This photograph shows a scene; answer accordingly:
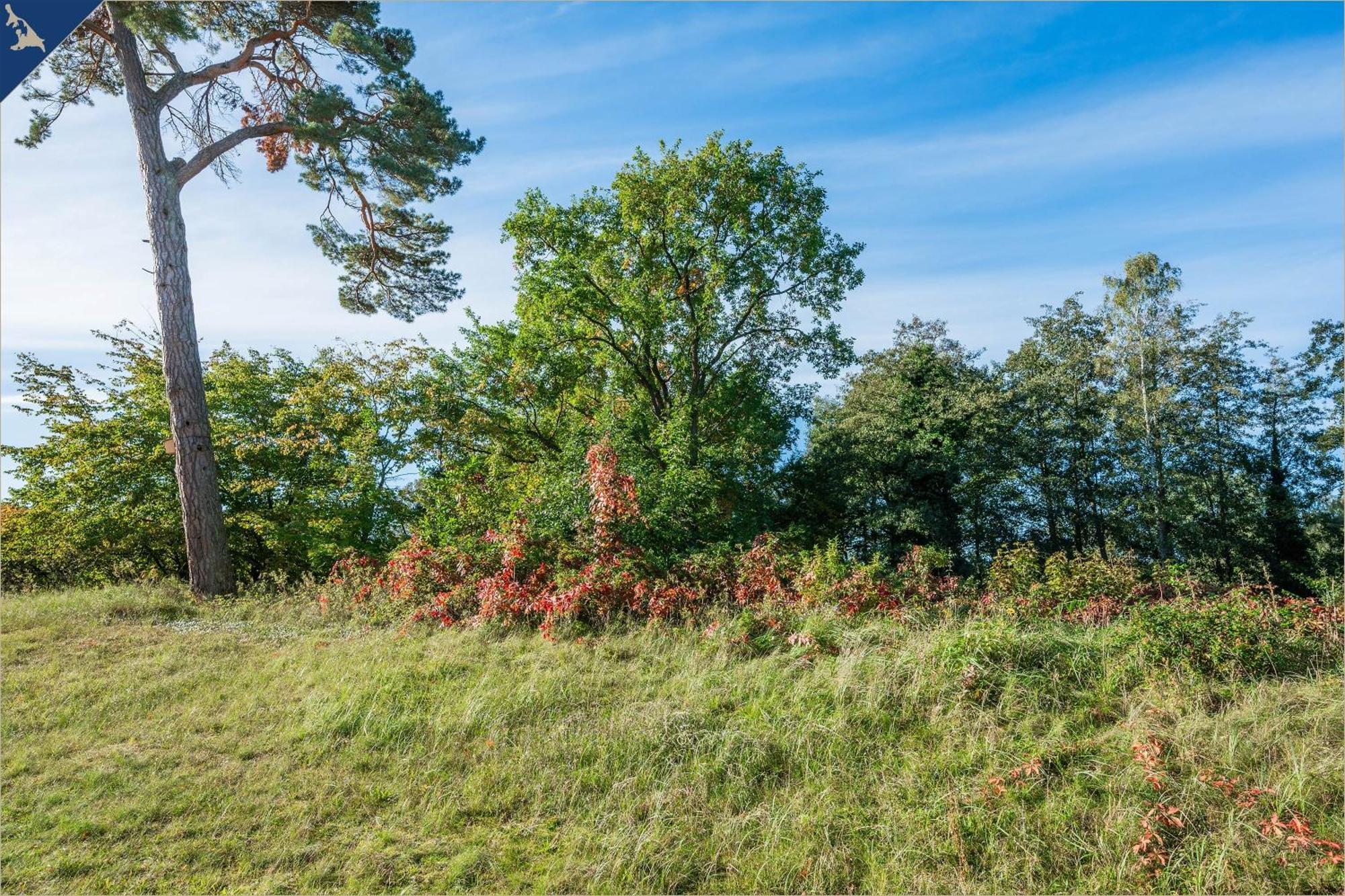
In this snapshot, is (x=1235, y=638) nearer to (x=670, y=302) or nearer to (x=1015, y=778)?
(x=1015, y=778)

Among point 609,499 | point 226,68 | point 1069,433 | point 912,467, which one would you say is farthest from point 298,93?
point 1069,433

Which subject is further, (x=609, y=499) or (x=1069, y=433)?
(x=1069, y=433)

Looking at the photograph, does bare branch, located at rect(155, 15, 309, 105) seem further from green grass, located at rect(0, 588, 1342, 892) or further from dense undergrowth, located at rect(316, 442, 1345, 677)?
green grass, located at rect(0, 588, 1342, 892)

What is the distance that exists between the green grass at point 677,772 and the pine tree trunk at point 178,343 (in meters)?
4.78

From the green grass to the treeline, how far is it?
3552mm

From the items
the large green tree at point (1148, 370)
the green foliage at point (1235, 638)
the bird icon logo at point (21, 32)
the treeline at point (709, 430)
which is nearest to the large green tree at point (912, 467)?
the treeline at point (709, 430)

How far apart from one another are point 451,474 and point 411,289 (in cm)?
494

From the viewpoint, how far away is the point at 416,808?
4230 millimetres

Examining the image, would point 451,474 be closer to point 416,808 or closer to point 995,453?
point 416,808

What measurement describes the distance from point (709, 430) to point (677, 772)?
13931mm

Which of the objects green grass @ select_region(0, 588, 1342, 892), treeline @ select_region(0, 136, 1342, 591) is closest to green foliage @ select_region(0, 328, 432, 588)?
treeline @ select_region(0, 136, 1342, 591)

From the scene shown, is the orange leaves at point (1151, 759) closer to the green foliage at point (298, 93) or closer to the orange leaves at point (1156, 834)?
the orange leaves at point (1156, 834)

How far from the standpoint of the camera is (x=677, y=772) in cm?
438

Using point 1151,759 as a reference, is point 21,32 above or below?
above
